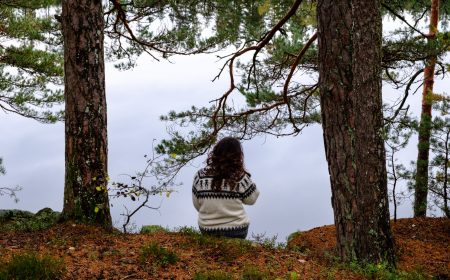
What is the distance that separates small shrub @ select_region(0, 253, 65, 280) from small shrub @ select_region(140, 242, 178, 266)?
905mm

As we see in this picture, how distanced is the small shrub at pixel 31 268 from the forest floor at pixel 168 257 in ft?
0.35

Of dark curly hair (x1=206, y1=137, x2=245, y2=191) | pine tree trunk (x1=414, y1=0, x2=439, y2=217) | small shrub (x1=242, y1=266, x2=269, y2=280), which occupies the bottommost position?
small shrub (x1=242, y1=266, x2=269, y2=280)

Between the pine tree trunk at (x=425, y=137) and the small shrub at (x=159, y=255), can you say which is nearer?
the small shrub at (x=159, y=255)

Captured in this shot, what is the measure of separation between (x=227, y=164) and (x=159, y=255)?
1442 mm

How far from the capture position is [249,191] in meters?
6.26

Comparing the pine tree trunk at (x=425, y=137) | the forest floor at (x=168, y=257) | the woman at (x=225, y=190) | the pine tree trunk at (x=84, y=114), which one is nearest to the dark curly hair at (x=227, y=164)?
the woman at (x=225, y=190)

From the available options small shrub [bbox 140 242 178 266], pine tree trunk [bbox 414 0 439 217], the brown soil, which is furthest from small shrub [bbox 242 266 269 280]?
pine tree trunk [bbox 414 0 439 217]

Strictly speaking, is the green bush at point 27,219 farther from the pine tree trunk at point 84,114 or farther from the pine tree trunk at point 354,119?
the pine tree trunk at point 354,119

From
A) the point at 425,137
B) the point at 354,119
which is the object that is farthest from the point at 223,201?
the point at 425,137

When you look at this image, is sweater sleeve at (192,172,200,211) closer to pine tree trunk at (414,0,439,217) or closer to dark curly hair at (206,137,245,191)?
dark curly hair at (206,137,245,191)

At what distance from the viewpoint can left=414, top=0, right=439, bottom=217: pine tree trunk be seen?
1223cm

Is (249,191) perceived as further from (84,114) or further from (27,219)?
(27,219)

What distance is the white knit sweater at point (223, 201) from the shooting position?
6.21m

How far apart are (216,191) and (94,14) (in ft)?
10.7
